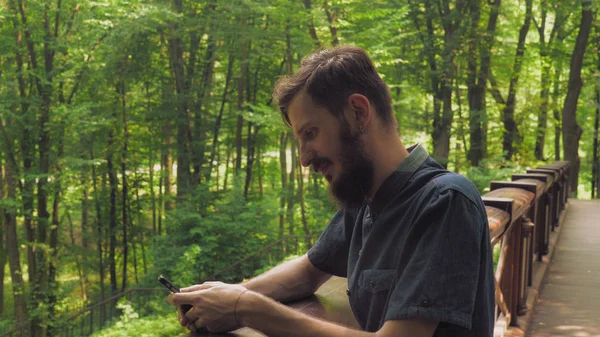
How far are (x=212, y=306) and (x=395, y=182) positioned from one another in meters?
0.55

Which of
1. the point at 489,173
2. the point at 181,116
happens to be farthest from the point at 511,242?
the point at 181,116

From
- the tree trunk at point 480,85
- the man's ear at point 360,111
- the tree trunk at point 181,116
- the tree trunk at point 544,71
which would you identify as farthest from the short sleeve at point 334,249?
the tree trunk at point 181,116

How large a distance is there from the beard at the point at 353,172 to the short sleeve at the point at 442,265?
21 cm

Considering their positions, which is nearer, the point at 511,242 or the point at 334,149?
the point at 334,149

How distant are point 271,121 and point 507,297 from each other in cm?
1098

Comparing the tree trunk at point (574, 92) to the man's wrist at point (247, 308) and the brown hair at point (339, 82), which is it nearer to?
the brown hair at point (339, 82)

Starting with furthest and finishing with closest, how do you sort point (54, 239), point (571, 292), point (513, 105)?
point (513, 105), point (54, 239), point (571, 292)

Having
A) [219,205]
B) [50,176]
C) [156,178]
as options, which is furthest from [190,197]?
[156,178]

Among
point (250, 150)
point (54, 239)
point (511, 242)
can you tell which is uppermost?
point (511, 242)

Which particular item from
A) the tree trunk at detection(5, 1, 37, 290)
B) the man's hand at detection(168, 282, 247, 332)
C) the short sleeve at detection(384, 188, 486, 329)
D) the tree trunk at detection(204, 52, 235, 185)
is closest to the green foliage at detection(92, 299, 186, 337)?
the tree trunk at detection(5, 1, 37, 290)

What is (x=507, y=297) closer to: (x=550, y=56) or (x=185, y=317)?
(x=185, y=317)

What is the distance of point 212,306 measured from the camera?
1.65 metres

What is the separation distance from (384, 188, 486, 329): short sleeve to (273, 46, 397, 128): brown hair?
12.8 inches

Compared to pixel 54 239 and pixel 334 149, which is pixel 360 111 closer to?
pixel 334 149
